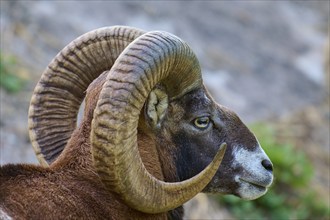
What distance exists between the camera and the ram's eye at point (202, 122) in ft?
23.2

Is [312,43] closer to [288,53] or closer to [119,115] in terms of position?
[288,53]

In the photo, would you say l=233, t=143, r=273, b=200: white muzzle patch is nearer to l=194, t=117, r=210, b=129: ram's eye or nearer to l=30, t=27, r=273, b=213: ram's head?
l=30, t=27, r=273, b=213: ram's head

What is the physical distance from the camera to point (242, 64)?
20141 millimetres

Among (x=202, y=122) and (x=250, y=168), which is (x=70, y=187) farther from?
(x=250, y=168)

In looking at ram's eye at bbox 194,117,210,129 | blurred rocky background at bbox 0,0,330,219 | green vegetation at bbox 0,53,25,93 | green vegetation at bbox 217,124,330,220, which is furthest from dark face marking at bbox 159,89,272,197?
green vegetation at bbox 0,53,25,93

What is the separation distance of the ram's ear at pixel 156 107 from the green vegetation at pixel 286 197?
588 centimetres

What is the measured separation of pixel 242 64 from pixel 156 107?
13476 mm

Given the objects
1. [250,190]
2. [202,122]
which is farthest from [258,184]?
[202,122]

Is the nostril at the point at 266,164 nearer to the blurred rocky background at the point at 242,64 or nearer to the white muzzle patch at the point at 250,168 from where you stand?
the white muzzle patch at the point at 250,168

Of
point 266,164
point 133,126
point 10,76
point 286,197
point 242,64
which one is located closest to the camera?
point 133,126

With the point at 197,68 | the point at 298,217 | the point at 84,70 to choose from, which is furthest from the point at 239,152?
the point at 298,217

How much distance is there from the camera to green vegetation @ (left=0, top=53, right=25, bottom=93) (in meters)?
13.1

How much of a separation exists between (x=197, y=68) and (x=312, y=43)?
1636 centimetres

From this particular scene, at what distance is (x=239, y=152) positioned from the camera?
718 cm
